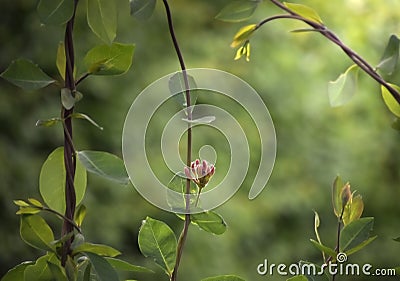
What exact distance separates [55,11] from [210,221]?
156mm

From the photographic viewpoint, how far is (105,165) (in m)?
0.38

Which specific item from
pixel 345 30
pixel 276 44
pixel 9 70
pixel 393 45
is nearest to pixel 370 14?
pixel 345 30

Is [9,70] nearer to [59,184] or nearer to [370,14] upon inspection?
[59,184]

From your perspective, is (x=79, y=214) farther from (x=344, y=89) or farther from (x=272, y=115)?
(x=272, y=115)

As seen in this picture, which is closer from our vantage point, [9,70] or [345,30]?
[9,70]

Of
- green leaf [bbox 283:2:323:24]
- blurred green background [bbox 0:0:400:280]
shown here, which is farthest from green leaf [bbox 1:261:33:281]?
blurred green background [bbox 0:0:400:280]

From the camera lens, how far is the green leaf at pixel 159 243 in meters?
0.42

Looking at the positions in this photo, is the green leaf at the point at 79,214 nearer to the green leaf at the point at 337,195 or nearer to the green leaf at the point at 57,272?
the green leaf at the point at 57,272

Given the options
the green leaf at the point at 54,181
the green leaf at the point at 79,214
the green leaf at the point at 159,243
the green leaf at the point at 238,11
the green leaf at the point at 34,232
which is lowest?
the green leaf at the point at 159,243

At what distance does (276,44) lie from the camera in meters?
2.63

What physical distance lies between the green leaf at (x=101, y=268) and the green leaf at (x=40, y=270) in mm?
25

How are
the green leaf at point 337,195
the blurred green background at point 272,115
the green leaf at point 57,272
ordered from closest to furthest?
the green leaf at point 57,272
the green leaf at point 337,195
the blurred green background at point 272,115

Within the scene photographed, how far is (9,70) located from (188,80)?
0.35ft

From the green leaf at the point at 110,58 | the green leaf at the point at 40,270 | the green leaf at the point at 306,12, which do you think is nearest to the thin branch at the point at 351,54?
the green leaf at the point at 306,12
